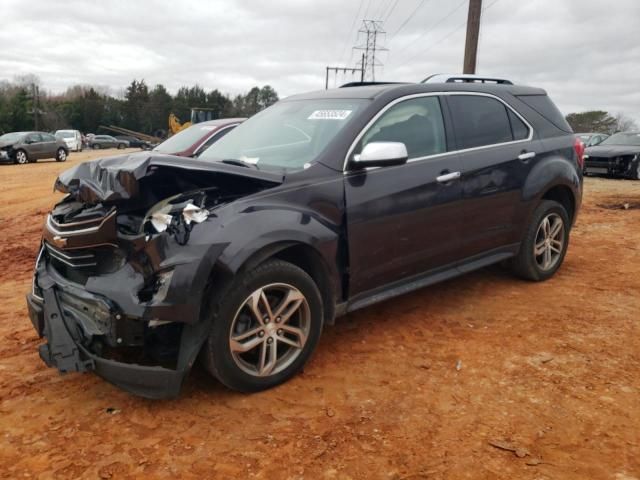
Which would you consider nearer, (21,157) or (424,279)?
(424,279)

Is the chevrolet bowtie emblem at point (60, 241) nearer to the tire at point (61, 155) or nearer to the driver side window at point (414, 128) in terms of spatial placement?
the driver side window at point (414, 128)

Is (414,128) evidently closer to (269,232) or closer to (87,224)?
(269,232)

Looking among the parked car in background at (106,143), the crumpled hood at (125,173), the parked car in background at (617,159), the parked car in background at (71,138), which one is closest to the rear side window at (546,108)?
the crumpled hood at (125,173)

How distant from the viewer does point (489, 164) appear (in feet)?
14.1

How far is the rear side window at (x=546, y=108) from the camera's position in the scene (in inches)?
195

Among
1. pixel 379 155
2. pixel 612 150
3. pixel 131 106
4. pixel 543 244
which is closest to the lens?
pixel 379 155

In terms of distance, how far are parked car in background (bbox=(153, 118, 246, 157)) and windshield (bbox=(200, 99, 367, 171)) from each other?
362cm

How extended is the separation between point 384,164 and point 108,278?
71.8 inches

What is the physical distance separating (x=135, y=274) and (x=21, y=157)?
23120 millimetres

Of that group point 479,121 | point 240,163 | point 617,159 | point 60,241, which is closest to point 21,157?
point 240,163

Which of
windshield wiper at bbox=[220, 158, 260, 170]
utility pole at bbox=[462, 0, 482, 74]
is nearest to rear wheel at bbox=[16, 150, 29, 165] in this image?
utility pole at bbox=[462, 0, 482, 74]

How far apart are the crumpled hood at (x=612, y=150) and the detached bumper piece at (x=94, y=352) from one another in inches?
663

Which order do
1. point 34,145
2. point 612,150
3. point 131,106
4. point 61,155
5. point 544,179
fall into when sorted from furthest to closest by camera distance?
point 131,106, point 61,155, point 34,145, point 612,150, point 544,179

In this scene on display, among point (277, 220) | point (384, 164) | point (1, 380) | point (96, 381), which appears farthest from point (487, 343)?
point (1, 380)
